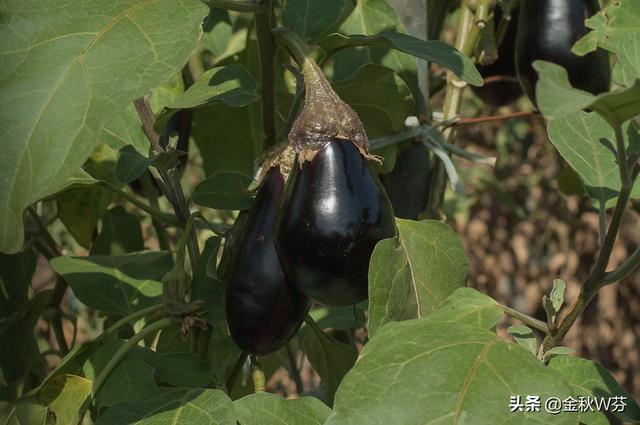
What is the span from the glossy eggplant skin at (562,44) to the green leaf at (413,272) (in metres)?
0.30

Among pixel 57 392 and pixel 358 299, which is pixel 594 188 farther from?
pixel 57 392

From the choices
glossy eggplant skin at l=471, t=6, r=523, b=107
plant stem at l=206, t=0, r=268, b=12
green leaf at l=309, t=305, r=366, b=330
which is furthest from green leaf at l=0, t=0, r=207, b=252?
glossy eggplant skin at l=471, t=6, r=523, b=107

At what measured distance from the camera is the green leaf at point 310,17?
95 centimetres

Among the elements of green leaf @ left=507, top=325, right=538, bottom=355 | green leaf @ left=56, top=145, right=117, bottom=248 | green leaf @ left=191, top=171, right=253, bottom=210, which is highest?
green leaf @ left=191, top=171, right=253, bottom=210

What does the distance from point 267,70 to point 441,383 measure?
1.01 ft

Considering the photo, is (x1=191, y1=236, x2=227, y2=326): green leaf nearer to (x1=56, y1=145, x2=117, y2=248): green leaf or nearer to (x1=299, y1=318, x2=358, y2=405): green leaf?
(x1=299, y1=318, x2=358, y2=405): green leaf

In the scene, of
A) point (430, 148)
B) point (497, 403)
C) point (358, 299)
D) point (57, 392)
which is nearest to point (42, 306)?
point (57, 392)

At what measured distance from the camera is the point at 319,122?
0.76 metres

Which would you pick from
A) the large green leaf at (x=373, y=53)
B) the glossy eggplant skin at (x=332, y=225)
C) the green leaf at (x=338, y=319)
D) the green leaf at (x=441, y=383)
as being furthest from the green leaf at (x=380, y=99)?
the green leaf at (x=441, y=383)

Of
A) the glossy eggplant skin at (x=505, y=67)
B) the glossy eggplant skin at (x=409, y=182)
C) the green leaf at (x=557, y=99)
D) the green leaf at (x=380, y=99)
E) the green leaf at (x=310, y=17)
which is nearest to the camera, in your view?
the green leaf at (x=557, y=99)

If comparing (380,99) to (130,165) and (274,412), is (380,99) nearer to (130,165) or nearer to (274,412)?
(130,165)

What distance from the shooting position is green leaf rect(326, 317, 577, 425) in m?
0.63

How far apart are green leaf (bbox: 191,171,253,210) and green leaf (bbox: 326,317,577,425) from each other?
0.80 ft

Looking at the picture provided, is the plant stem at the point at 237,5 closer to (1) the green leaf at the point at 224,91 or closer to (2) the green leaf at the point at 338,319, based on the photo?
(1) the green leaf at the point at 224,91
